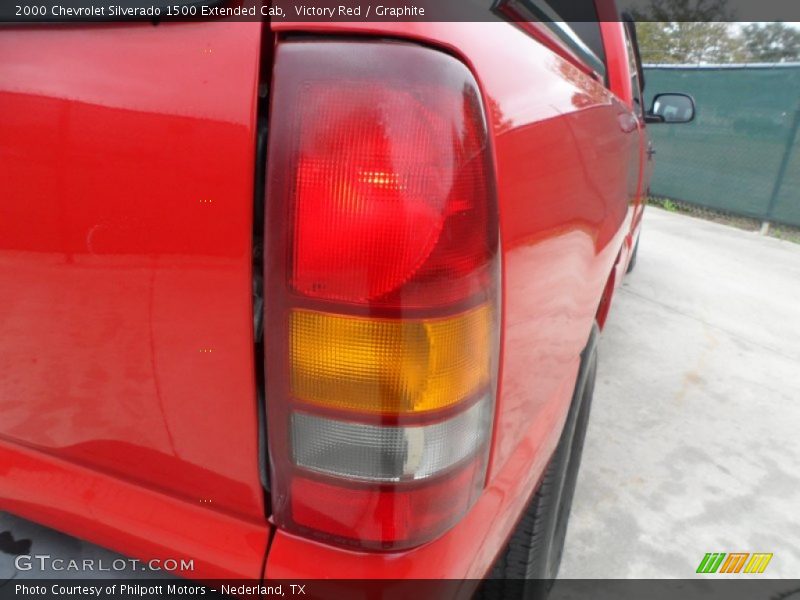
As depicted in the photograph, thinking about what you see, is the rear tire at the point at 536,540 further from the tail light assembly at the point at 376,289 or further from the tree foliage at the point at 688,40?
the tree foliage at the point at 688,40

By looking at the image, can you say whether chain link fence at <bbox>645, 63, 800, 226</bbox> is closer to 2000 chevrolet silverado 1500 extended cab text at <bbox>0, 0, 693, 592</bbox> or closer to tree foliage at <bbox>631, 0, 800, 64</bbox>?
2000 chevrolet silverado 1500 extended cab text at <bbox>0, 0, 693, 592</bbox>

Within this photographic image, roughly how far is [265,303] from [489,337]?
30 cm

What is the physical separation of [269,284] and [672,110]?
147 inches

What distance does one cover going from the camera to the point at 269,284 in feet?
2.43

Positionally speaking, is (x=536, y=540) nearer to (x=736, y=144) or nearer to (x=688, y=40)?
(x=736, y=144)

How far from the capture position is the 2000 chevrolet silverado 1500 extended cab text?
0.70m

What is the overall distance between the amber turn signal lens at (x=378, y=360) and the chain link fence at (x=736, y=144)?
882cm

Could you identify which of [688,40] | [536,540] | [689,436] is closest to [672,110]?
[689,436]

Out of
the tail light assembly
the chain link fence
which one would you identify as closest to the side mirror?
the tail light assembly

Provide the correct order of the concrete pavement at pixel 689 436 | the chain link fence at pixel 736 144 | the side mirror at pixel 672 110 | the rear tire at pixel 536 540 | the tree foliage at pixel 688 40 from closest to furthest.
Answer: the rear tire at pixel 536 540 → the concrete pavement at pixel 689 436 → the side mirror at pixel 672 110 → the chain link fence at pixel 736 144 → the tree foliage at pixel 688 40

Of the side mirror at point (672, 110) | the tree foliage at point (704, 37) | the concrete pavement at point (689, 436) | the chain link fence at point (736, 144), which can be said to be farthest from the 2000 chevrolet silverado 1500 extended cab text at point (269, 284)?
the tree foliage at point (704, 37)

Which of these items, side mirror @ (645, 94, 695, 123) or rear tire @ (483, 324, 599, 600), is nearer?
rear tire @ (483, 324, 599, 600)

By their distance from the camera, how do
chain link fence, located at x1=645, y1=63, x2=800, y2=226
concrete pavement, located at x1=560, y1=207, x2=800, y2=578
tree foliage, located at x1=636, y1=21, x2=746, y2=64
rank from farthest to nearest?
tree foliage, located at x1=636, y1=21, x2=746, y2=64, chain link fence, located at x1=645, y1=63, x2=800, y2=226, concrete pavement, located at x1=560, y1=207, x2=800, y2=578

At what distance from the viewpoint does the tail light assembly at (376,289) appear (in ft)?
2.28
